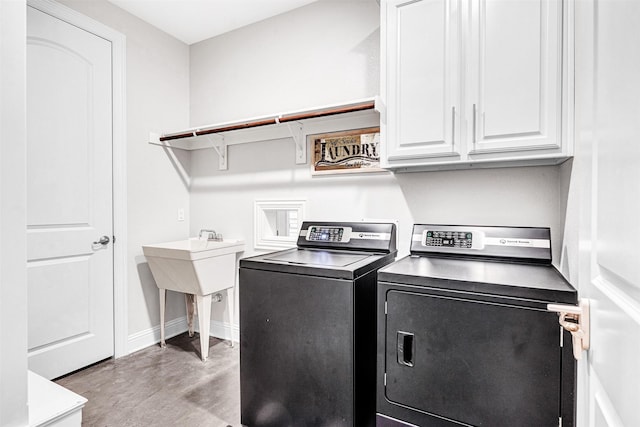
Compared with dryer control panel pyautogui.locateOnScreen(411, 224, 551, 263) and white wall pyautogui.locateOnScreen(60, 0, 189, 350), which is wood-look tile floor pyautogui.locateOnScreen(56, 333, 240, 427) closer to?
white wall pyautogui.locateOnScreen(60, 0, 189, 350)

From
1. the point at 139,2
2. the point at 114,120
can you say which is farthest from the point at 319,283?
the point at 139,2

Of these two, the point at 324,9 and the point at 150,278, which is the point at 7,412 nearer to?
the point at 150,278

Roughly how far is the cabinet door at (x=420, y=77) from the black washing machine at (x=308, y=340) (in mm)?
694

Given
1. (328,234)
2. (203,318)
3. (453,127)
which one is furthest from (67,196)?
(453,127)

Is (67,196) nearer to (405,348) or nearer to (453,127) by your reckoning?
(405,348)

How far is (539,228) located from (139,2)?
10.6ft

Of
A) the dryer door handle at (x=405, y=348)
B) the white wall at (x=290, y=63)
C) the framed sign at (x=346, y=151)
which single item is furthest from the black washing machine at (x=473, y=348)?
the white wall at (x=290, y=63)

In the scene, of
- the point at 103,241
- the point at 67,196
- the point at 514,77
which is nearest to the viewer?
the point at 514,77

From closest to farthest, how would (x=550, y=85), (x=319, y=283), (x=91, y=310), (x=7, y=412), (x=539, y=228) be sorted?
(x=7, y=412)
(x=550, y=85)
(x=319, y=283)
(x=539, y=228)
(x=91, y=310)

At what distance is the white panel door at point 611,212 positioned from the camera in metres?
0.47

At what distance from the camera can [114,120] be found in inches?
105

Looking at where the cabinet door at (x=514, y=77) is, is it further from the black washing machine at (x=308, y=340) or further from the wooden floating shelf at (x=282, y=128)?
the black washing machine at (x=308, y=340)

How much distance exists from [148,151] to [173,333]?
1.70 meters

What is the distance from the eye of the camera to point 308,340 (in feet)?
5.29
